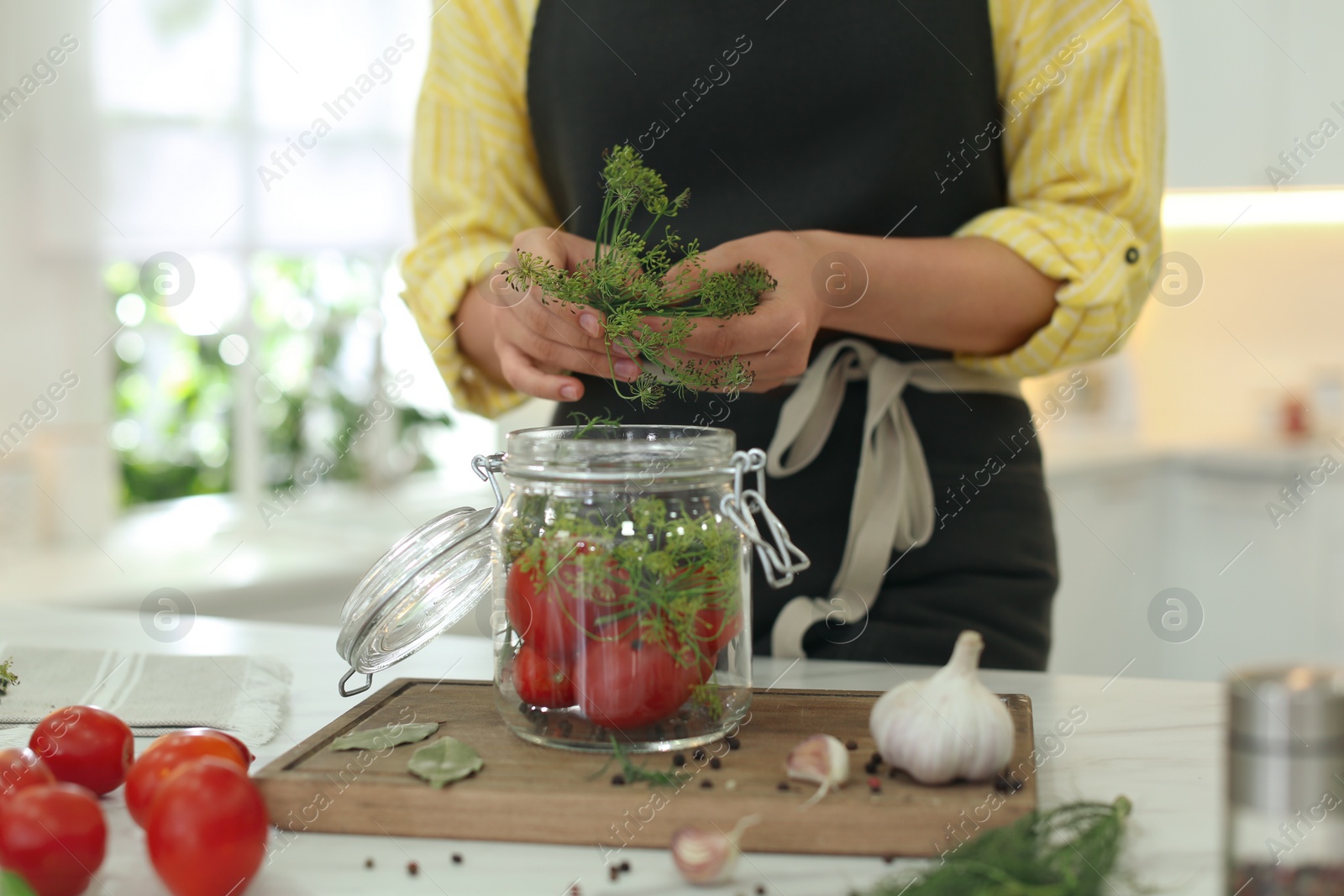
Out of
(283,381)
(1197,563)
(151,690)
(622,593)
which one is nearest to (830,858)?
(622,593)

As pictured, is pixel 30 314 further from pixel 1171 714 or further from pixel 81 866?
pixel 1171 714

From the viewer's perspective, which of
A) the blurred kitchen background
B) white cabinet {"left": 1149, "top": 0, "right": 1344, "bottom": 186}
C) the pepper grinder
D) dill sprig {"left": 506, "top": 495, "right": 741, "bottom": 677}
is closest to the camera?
the pepper grinder

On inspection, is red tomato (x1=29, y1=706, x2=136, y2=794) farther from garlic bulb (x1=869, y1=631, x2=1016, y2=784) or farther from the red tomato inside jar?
garlic bulb (x1=869, y1=631, x2=1016, y2=784)

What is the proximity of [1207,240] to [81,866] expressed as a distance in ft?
10.2

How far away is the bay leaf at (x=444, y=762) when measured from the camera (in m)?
0.60

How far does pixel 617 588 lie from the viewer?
0.61 metres

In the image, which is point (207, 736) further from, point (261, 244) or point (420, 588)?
point (261, 244)

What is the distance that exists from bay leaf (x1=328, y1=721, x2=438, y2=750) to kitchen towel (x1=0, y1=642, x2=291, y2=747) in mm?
110

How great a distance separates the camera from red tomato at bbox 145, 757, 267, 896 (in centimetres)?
50

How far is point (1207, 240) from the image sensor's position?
3.08 metres

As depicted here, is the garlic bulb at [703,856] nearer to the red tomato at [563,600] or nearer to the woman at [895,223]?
the red tomato at [563,600]

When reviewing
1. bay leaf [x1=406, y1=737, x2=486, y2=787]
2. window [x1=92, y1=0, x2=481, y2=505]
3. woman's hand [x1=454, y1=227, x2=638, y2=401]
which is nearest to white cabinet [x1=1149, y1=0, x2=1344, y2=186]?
window [x1=92, y1=0, x2=481, y2=505]

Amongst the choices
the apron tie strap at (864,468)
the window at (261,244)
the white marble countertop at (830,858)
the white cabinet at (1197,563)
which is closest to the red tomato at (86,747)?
the white marble countertop at (830,858)

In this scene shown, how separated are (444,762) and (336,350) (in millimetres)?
2049
